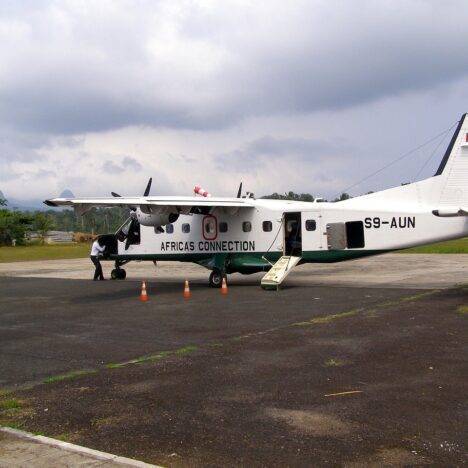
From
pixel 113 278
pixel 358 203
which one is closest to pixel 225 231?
pixel 358 203

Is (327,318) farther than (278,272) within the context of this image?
No

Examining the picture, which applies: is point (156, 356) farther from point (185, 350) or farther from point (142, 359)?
point (185, 350)

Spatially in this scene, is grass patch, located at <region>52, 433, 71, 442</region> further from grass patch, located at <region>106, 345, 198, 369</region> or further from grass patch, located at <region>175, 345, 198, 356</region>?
grass patch, located at <region>175, 345, 198, 356</region>

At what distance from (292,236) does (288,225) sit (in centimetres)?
46

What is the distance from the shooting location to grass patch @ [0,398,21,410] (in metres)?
6.98

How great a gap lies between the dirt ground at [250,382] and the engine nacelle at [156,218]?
254 inches

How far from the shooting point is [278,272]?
19.9m

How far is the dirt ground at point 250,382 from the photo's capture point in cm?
554

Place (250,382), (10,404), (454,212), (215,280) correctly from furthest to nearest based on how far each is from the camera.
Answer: (215,280) < (454,212) < (250,382) < (10,404)

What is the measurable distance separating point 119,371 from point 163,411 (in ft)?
7.57

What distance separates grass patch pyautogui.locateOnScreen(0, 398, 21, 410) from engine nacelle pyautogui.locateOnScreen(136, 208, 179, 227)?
14.2m

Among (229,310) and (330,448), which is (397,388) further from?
(229,310)

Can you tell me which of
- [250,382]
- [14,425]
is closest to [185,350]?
[250,382]

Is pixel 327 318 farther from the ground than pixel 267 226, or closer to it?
closer to it
